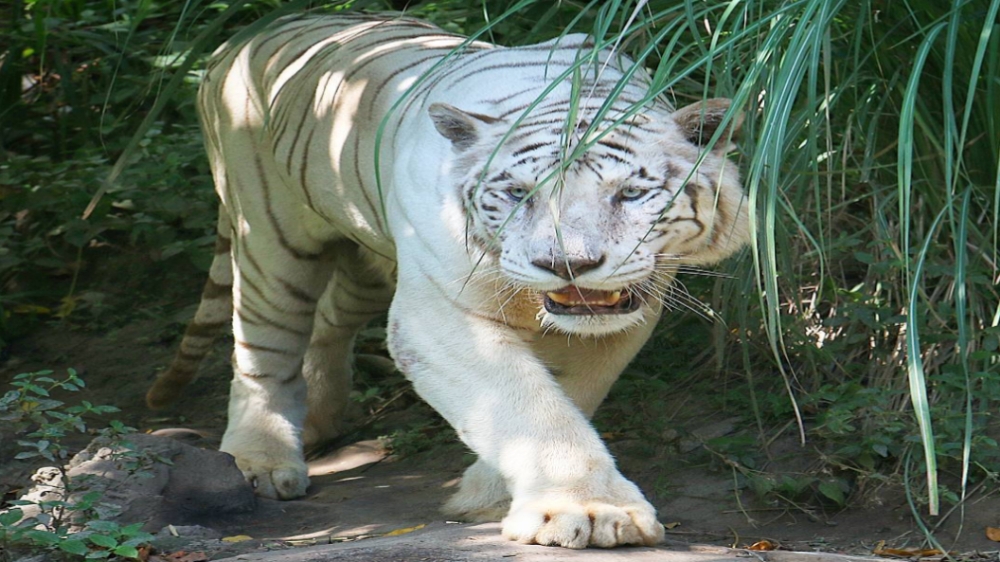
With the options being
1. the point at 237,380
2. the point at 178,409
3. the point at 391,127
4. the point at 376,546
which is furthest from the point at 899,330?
the point at 178,409

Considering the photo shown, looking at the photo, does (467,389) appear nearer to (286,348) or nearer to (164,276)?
(286,348)

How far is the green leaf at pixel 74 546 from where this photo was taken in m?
2.23

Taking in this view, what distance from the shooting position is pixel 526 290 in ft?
8.67

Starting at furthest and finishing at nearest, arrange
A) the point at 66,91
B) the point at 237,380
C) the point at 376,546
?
the point at 66,91 → the point at 237,380 → the point at 376,546

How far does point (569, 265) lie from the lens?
2.34m

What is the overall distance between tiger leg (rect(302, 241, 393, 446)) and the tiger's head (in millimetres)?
1509

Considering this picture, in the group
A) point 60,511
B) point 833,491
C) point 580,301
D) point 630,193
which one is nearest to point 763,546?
point 833,491

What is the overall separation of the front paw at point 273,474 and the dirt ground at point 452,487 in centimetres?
6

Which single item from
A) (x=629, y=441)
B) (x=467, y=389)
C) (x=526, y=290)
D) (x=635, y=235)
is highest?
(x=635, y=235)

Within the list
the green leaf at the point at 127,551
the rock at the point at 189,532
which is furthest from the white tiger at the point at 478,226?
the green leaf at the point at 127,551

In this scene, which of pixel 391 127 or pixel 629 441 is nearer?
pixel 391 127

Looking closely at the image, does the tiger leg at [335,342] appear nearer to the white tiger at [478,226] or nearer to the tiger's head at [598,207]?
the white tiger at [478,226]

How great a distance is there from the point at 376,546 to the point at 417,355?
20.2 inches

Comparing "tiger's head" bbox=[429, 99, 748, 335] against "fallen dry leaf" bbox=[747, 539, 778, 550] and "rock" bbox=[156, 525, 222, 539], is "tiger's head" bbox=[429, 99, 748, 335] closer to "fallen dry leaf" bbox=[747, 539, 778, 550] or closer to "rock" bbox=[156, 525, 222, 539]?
"fallen dry leaf" bbox=[747, 539, 778, 550]
